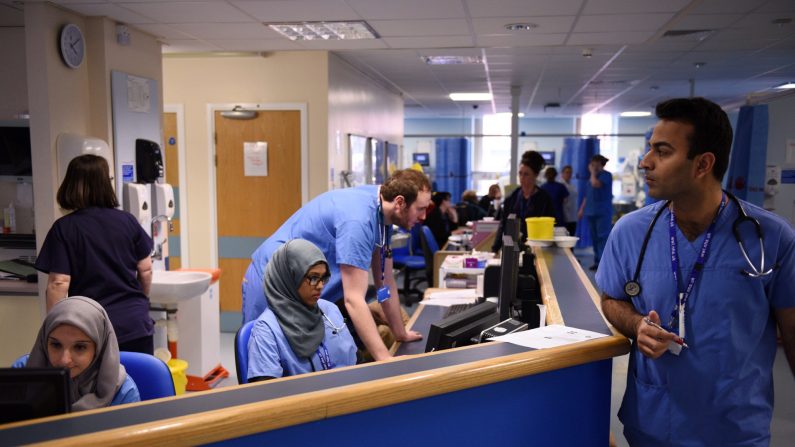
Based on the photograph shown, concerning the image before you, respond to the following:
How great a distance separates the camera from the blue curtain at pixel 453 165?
14.0 metres

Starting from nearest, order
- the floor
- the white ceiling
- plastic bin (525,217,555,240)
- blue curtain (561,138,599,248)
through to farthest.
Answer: the floor < the white ceiling < plastic bin (525,217,555,240) < blue curtain (561,138,599,248)

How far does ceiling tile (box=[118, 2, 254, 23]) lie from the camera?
12.8 ft

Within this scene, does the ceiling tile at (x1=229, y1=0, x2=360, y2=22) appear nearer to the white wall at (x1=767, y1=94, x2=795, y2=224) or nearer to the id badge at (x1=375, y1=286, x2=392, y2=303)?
the id badge at (x1=375, y1=286, x2=392, y2=303)

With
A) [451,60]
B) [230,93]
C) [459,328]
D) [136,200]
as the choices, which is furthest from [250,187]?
[459,328]

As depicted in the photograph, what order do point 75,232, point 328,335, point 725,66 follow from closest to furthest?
point 328,335, point 75,232, point 725,66

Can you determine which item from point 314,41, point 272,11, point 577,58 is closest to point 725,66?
point 577,58

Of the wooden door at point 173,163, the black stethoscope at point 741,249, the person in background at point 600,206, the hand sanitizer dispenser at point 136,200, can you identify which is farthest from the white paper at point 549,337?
the person in background at point 600,206

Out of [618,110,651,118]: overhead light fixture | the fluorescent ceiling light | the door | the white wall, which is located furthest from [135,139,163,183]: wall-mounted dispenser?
[618,110,651,118]: overhead light fixture

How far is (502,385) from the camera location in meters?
1.46

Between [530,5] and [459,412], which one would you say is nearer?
[459,412]

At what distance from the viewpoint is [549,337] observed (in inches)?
66.6

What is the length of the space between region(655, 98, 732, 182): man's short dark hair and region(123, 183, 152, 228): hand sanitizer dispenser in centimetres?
371

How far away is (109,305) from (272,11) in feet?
7.26

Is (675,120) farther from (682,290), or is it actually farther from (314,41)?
(314,41)
